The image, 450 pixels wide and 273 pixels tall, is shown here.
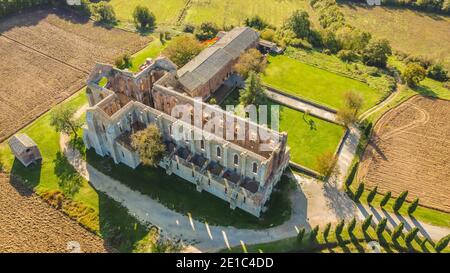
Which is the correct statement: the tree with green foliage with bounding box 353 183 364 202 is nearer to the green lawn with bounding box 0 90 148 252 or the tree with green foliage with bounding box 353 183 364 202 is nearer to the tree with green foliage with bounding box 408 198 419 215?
the tree with green foliage with bounding box 408 198 419 215

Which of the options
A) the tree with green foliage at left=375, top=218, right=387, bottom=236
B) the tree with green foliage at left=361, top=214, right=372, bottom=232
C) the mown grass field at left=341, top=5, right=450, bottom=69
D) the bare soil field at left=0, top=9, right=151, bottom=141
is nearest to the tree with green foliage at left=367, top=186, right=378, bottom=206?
the tree with green foliage at left=361, top=214, right=372, bottom=232

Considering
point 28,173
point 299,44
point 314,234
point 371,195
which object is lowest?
point 28,173

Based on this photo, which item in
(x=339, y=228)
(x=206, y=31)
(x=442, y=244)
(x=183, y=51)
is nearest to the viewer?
(x=442, y=244)

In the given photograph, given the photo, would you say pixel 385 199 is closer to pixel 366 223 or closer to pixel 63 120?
pixel 366 223

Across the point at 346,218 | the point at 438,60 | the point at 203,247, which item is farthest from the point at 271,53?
the point at 203,247

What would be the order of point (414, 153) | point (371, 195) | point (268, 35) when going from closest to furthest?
point (371, 195) → point (414, 153) → point (268, 35)

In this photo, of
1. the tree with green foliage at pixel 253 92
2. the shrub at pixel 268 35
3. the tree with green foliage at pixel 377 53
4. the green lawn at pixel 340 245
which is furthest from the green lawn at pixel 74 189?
the tree with green foliage at pixel 377 53

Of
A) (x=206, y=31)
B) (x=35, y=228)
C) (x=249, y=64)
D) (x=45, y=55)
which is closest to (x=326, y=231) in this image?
(x=249, y=64)
